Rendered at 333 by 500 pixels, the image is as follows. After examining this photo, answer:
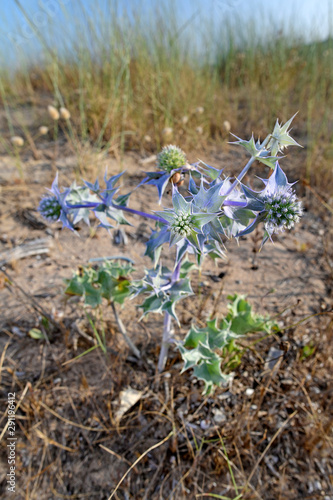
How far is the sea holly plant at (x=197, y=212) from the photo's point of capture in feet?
2.79

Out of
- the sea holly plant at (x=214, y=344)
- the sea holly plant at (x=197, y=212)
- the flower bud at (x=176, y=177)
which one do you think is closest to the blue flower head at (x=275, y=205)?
the sea holly plant at (x=197, y=212)

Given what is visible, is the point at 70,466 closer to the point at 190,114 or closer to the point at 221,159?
the point at 221,159

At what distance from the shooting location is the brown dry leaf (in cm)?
146

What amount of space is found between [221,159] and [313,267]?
1.58 meters

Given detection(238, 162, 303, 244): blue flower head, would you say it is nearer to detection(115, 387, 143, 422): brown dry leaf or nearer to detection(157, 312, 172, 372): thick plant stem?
detection(157, 312, 172, 372): thick plant stem

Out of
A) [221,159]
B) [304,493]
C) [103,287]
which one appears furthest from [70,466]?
[221,159]

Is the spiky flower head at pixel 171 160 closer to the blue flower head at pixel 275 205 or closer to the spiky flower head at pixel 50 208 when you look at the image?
the blue flower head at pixel 275 205

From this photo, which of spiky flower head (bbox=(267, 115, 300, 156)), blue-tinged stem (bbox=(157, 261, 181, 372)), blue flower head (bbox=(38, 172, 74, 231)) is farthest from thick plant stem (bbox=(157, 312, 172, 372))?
spiky flower head (bbox=(267, 115, 300, 156))

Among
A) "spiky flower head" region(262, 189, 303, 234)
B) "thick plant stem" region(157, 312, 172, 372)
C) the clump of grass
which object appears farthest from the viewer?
the clump of grass

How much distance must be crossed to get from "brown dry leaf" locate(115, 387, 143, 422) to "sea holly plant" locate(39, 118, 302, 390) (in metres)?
0.18

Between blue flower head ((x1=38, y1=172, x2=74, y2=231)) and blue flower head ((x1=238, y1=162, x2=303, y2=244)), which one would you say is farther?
blue flower head ((x1=38, y1=172, x2=74, y2=231))

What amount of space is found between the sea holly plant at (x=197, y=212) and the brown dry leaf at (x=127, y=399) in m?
0.18

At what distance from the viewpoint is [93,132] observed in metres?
3.35

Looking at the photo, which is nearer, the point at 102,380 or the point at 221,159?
the point at 102,380
